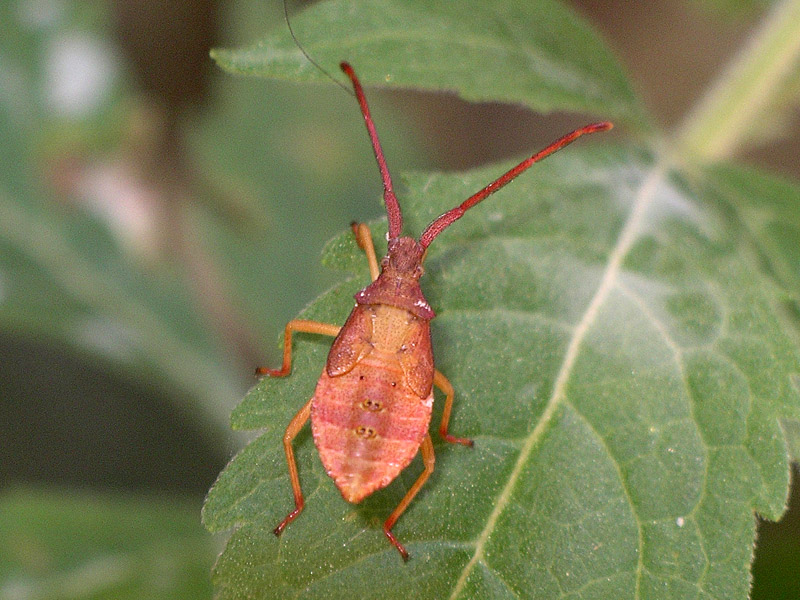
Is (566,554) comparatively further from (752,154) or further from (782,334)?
(752,154)

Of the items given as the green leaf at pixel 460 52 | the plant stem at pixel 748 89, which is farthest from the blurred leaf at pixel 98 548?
the plant stem at pixel 748 89

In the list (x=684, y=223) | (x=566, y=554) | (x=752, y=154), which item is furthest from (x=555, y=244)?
(x=752, y=154)

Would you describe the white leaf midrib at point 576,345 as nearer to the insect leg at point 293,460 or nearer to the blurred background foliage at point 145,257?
the insect leg at point 293,460

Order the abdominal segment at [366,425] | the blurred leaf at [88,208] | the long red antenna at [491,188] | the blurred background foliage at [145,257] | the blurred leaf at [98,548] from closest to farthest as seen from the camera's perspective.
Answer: the abdominal segment at [366,425]
the long red antenna at [491,188]
the blurred leaf at [98,548]
the blurred background foliage at [145,257]
the blurred leaf at [88,208]

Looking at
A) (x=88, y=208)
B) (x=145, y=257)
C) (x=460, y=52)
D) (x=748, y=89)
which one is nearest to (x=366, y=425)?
(x=460, y=52)

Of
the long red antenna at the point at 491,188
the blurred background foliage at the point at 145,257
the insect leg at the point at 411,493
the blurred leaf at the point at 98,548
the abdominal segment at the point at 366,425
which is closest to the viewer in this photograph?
Result: the insect leg at the point at 411,493
